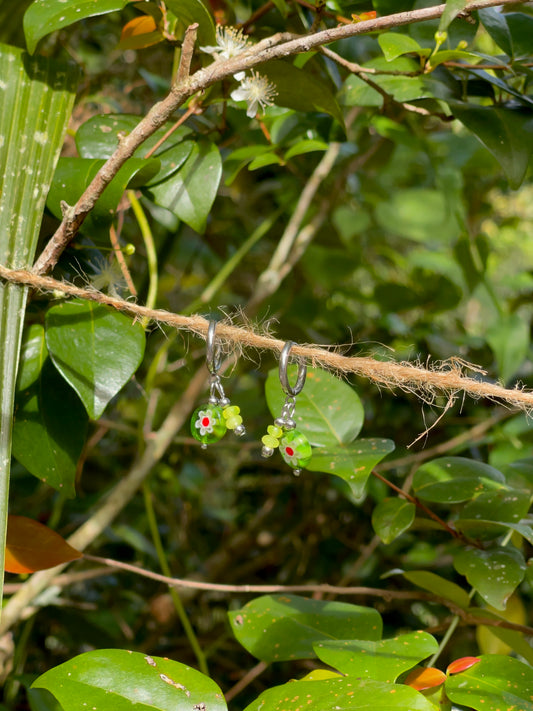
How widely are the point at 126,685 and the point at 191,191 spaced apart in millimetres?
316

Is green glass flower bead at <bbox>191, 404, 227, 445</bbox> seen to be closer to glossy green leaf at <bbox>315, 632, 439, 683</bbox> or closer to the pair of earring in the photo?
the pair of earring

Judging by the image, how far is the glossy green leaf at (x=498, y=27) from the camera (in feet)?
1.56

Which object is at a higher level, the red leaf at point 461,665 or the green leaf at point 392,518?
the green leaf at point 392,518

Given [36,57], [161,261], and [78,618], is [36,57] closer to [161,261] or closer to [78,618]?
[161,261]

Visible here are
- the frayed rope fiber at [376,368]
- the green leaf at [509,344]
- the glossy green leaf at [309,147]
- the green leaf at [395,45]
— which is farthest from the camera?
the green leaf at [509,344]

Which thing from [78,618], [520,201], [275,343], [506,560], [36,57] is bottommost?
[520,201]

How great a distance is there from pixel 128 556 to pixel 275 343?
2.70 ft

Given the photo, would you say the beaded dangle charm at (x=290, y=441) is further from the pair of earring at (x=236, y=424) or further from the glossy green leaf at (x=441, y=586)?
the glossy green leaf at (x=441, y=586)

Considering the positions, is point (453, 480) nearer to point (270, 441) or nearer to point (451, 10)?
point (270, 441)

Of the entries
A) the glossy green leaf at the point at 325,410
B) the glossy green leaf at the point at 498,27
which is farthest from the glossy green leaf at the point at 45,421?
the glossy green leaf at the point at 498,27

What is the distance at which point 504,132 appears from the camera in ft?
1.55

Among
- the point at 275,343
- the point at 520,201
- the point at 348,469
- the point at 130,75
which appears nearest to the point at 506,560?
the point at 348,469

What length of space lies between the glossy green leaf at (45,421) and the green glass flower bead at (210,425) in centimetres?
11

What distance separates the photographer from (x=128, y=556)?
3.44 feet
